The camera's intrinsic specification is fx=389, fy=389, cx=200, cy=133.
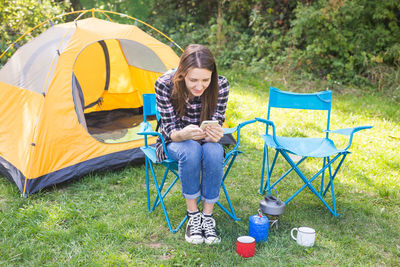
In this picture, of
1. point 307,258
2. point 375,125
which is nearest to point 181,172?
point 307,258

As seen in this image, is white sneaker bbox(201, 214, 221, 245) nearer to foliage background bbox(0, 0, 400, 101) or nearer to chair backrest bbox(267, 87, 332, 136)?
chair backrest bbox(267, 87, 332, 136)

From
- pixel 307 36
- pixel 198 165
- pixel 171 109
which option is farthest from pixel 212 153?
pixel 307 36

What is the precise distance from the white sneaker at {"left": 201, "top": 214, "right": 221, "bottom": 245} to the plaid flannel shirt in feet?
1.45

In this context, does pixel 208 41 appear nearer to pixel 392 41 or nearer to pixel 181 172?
pixel 392 41

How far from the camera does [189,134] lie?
2119 mm

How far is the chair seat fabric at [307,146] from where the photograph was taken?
2449 millimetres

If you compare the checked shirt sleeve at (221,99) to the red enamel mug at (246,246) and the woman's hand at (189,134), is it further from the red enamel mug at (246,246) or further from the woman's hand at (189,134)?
the red enamel mug at (246,246)

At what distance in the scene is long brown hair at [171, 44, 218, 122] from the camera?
212cm

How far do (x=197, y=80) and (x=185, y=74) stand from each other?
0.08 meters

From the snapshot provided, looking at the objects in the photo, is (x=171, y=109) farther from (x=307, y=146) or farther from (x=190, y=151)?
(x=307, y=146)

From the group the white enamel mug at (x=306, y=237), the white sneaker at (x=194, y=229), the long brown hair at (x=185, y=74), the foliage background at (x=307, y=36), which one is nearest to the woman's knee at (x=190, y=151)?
the long brown hair at (x=185, y=74)

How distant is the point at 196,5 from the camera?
8062 mm

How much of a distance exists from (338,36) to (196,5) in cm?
338

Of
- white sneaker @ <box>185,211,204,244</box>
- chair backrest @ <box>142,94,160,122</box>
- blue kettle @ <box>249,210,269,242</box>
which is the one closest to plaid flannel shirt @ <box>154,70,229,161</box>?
chair backrest @ <box>142,94,160,122</box>
